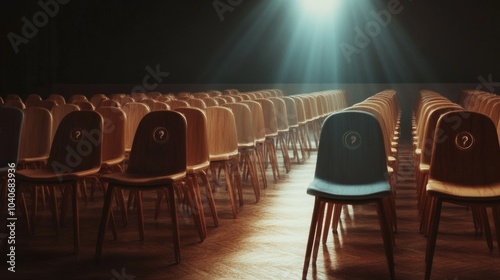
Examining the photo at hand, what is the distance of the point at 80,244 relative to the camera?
197 inches

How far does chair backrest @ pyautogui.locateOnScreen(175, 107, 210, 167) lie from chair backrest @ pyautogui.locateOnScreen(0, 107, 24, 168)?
132cm

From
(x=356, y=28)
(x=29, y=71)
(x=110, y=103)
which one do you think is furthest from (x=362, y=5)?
(x=110, y=103)

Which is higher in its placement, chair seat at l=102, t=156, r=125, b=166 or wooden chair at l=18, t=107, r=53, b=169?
wooden chair at l=18, t=107, r=53, b=169

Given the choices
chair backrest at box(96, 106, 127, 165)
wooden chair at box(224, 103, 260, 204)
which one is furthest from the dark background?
chair backrest at box(96, 106, 127, 165)

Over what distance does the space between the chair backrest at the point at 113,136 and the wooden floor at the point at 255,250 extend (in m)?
0.58

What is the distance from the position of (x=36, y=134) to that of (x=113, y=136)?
2.69 ft

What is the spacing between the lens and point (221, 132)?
620cm

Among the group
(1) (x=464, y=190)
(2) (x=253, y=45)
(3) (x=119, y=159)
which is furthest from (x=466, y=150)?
(2) (x=253, y=45)

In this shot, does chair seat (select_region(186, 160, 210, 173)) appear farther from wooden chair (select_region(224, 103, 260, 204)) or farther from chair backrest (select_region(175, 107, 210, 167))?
wooden chair (select_region(224, 103, 260, 204))

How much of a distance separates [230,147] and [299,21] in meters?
11.7

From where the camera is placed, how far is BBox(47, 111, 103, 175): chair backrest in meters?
5.18

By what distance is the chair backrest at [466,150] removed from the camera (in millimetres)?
4277

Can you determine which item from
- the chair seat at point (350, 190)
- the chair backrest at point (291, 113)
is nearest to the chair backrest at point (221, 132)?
the chair seat at point (350, 190)

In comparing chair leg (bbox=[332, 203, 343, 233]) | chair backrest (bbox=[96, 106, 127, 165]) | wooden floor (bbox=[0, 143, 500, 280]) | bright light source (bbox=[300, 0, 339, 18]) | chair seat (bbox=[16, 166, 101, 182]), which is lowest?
wooden floor (bbox=[0, 143, 500, 280])
